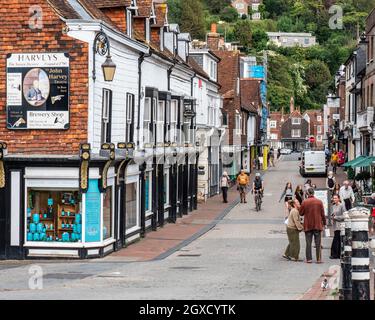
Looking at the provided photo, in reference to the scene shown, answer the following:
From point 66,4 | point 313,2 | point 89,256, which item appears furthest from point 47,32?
point 313,2

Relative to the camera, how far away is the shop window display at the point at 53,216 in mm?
24516

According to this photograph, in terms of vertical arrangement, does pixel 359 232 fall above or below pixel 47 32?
below

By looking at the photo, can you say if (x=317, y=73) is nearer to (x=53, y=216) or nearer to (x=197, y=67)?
(x=197, y=67)

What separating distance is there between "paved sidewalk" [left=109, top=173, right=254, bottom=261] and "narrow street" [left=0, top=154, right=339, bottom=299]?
0.50m

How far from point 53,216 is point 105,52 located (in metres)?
4.58

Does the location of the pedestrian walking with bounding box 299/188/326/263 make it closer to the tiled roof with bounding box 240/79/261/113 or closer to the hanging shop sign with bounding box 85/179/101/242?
the hanging shop sign with bounding box 85/179/101/242

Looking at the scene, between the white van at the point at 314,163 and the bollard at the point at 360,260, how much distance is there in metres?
52.5

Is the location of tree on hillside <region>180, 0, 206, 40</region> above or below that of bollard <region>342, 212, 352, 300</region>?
above

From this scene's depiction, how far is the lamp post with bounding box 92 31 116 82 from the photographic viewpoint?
23703 mm

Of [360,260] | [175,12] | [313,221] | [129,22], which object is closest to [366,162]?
[129,22]

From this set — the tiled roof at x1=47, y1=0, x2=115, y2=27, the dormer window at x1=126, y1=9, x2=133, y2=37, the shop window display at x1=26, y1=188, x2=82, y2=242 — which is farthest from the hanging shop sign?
the dormer window at x1=126, y1=9, x2=133, y2=37

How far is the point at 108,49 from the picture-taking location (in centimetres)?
2456
